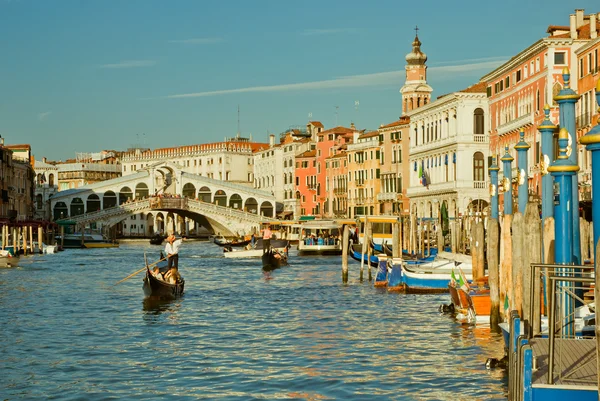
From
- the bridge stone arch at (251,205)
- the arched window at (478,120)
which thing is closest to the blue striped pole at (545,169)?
the arched window at (478,120)

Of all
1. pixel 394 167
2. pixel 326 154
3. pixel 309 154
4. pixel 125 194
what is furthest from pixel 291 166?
pixel 394 167

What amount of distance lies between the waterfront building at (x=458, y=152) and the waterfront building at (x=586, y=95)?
1177 centimetres

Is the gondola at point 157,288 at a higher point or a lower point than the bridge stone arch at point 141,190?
lower

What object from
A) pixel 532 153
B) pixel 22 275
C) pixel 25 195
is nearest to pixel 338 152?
pixel 25 195

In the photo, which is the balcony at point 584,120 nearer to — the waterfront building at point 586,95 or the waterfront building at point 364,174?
the waterfront building at point 586,95

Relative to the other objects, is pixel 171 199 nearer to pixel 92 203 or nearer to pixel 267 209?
pixel 92 203

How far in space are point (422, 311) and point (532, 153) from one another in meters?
17.3

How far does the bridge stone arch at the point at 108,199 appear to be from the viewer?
7306 cm

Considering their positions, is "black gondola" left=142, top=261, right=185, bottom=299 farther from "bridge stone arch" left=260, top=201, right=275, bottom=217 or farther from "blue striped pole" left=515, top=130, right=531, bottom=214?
"bridge stone arch" left=260, top=201, right=275, bottom=217

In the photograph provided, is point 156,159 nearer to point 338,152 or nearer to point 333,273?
point 338,152

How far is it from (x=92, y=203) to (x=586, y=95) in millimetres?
47585

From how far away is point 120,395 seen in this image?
10.9 m

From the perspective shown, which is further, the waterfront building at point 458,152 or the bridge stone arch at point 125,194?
the bridge stone arch at point 125,194

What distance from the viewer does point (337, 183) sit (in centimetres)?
6456
